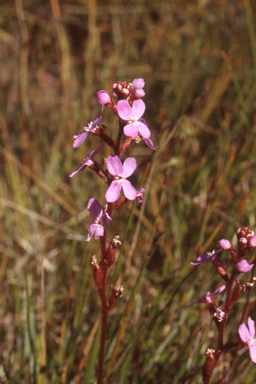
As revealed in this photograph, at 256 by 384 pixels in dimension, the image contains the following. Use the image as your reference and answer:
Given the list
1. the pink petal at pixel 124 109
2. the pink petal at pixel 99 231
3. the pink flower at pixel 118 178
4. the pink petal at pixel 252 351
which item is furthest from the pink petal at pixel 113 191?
the pink petal at pixel 252 351

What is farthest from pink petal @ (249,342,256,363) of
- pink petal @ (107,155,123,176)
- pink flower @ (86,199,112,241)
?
pink petal @ (107,155,123,176)

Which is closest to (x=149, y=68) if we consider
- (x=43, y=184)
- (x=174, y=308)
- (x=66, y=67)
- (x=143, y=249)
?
(x=66, y=67)

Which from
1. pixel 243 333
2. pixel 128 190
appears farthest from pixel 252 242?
pixel 128 190

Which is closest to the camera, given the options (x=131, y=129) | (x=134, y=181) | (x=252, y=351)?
(x=131, y=129)

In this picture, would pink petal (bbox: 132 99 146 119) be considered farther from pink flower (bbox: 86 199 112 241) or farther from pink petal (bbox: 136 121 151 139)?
pink flower (bbox: 86 199 112 241)

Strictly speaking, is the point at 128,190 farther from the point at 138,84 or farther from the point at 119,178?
the point at 138,84

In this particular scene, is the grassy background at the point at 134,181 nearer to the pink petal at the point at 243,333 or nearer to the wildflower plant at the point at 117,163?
the wildflower plant at the point at 117,163
